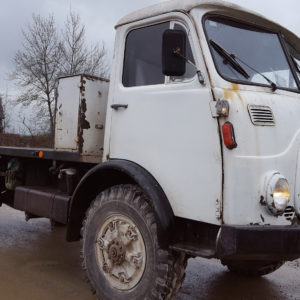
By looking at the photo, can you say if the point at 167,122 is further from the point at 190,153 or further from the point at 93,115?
the point at 93,115

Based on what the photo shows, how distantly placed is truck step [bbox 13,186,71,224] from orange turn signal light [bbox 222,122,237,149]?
1999mm

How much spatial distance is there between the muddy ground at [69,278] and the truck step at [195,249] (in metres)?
1.19

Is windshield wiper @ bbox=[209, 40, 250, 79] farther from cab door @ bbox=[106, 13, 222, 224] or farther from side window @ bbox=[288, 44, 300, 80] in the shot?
side window @ bbox=[288, 44, 300, 80]

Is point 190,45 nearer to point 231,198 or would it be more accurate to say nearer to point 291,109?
point 291,109

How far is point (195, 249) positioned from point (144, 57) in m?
1.77

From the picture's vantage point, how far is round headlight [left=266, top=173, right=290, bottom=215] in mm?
2989

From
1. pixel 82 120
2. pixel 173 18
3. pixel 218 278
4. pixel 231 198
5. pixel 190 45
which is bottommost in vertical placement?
pixel 218 278

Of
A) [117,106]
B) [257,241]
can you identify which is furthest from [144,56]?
[257,241]

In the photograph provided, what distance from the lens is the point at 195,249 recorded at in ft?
10.2

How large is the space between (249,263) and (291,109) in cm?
195

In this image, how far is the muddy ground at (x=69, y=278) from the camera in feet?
13.8

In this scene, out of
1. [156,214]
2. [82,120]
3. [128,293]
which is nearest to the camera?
[156,214]

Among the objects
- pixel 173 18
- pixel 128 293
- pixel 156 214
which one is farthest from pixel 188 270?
pixel 173 18

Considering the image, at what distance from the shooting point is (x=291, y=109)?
133 inches
